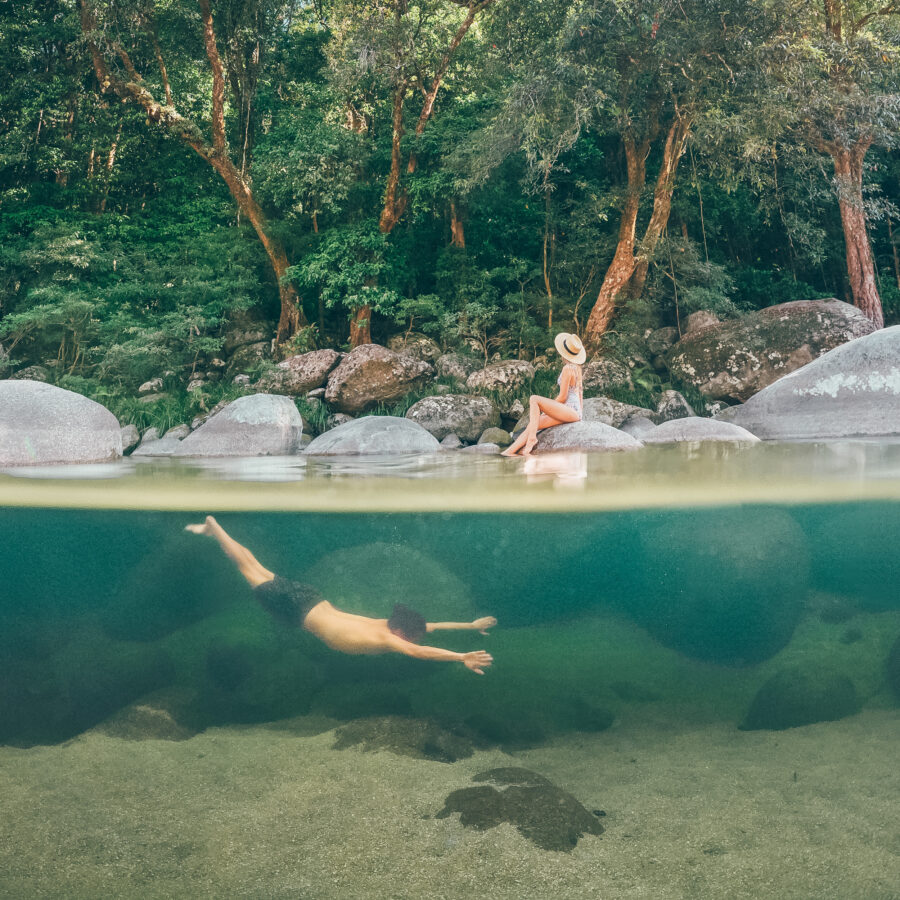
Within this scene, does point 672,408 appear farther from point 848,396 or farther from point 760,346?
point 848,396

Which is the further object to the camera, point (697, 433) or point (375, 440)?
point (697, 433)

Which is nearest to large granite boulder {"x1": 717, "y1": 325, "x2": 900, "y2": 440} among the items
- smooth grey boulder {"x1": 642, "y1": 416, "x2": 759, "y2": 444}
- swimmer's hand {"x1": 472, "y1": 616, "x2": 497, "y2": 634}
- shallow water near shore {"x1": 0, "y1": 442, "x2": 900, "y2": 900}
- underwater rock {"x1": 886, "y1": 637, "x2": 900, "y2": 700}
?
smooth grey boulder {"x1": 642, "y1": 416, "x2": 759, "y2": 444}

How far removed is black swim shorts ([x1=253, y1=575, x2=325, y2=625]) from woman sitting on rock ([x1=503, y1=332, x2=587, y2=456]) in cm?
366

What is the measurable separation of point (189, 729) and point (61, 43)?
17.5 meters

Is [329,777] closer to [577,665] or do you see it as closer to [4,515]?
[577,665]

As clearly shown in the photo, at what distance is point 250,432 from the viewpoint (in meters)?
8.51

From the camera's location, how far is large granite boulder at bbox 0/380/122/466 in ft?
22.3

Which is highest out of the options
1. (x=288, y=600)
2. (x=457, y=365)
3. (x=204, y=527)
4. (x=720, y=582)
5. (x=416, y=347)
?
(x=416, y=347)

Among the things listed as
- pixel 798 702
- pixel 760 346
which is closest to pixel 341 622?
pixel 798 702

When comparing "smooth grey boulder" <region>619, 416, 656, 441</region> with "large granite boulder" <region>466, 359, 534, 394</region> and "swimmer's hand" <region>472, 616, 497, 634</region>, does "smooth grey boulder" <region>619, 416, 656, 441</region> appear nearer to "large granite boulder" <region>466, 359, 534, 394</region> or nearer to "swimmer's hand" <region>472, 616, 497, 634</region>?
"large granite boulder" <region>466, 359, 534, 394</region>

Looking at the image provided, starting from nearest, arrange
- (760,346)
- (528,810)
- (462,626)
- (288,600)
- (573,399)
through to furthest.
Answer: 1. (528,810)
2. (288,600)
3. (462,626)
4. (573,399)
5. (760,346)

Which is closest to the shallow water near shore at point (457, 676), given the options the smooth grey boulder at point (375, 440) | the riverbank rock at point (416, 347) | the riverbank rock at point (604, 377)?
the smooth grey boulder at point (375, 440)

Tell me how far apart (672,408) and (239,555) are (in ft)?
29.1

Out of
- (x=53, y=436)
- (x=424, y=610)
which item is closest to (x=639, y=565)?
(x=424, y=610)
